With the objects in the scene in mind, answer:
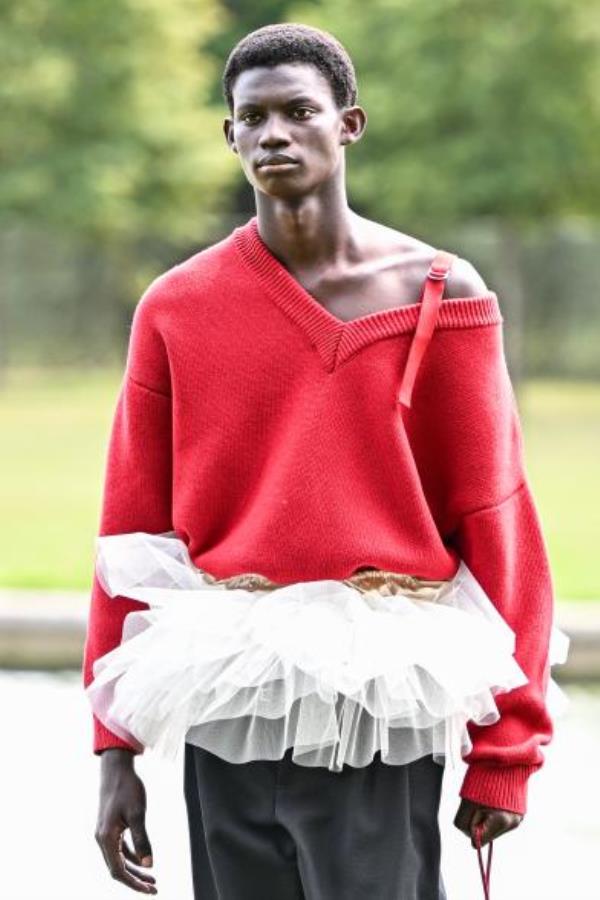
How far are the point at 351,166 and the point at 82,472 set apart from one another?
32.1ft

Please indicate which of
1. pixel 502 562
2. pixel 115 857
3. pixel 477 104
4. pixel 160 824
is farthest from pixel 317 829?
pixel 477 104

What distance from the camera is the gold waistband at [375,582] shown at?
9.48 feet

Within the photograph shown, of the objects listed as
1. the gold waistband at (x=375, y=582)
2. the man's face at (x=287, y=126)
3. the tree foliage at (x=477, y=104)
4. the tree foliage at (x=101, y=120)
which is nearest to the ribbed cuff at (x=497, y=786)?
the gold waistband at (x=375, y=582)

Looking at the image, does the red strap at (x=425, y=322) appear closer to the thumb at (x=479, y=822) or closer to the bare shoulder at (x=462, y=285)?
the bare shoulder at (x=462, y=285)

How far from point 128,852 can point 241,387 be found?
0.69 meters

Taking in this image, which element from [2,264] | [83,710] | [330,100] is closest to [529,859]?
[83,710]

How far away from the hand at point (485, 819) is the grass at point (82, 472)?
5.92m

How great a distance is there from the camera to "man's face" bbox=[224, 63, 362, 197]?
2863 mm

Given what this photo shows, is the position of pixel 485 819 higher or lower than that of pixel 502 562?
lower

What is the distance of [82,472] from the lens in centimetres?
1469

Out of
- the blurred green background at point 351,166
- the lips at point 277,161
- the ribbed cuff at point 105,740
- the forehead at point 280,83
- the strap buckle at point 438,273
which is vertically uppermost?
the blurred green background at point 351,166

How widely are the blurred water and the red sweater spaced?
80.4 inches

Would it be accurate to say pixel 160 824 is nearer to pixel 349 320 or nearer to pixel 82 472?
pixel 349 320

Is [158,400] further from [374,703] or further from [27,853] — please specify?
[27,853]
